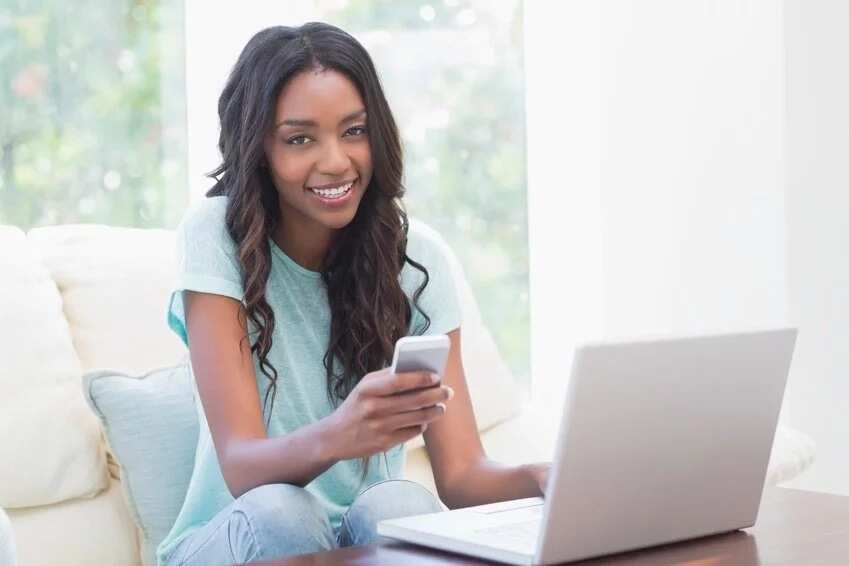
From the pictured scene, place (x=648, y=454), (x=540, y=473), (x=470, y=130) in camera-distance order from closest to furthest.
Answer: (x=648, y=454) → (x=540, y=473) → (x=470, y=130)

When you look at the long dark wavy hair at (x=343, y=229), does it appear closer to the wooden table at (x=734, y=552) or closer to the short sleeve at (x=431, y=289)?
the short sleeve at (x=431, y=289)

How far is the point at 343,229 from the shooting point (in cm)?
189

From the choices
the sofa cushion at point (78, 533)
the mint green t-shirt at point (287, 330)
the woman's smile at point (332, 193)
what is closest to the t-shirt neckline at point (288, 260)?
the mint green t-shirt at point (287, 330)

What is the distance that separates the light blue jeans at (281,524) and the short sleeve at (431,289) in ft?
1.12

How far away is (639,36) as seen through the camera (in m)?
3.20

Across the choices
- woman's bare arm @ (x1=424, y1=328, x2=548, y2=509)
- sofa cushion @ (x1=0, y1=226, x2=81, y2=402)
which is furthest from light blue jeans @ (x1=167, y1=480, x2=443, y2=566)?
sofa cushion @ (x1=0, y1=226, x2=81, y2=402)

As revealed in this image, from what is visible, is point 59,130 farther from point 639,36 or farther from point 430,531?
point 430,531

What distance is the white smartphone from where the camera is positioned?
4.04ft

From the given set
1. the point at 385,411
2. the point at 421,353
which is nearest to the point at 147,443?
the point at 385,411

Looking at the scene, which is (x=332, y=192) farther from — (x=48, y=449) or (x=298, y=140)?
(x=48, y=449)

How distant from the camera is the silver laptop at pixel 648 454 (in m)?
1.14

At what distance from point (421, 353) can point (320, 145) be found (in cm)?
56

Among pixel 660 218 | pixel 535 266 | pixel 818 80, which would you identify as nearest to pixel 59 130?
pixel 535 266

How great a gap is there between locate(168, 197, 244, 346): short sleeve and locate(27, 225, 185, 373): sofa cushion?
0.29 m
